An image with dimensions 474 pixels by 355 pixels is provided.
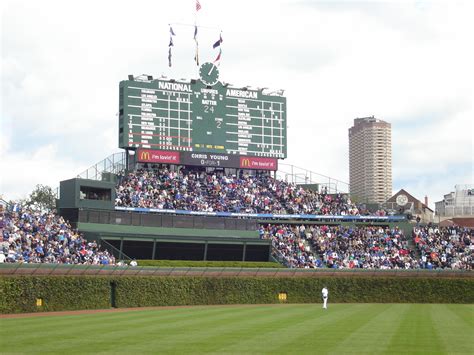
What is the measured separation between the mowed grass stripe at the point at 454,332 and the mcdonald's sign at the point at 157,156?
3220 centimetres

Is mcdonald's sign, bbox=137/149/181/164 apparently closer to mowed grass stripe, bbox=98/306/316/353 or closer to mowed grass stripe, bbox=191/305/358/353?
mowed grass stripe, bbox=98/306/316/353

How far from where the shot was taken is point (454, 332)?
28.3 m

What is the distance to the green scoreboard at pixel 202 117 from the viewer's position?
208ft

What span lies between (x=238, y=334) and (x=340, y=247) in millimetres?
38312

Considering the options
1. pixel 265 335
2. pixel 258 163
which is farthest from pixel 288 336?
pixel 258 163

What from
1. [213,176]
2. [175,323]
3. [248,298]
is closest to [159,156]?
[213,176]

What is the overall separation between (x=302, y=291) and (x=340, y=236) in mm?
11962

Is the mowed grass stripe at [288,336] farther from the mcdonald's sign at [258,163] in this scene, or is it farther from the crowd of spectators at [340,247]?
the mcdonald's sign at [258,163]

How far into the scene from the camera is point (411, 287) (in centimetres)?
5684

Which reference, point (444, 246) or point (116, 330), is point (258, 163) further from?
point (116, 330)

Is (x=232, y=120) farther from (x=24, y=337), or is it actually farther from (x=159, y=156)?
(x=24, y=337)

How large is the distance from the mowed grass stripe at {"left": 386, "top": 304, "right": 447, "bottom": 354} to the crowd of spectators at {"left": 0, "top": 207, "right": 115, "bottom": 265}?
24239 mm

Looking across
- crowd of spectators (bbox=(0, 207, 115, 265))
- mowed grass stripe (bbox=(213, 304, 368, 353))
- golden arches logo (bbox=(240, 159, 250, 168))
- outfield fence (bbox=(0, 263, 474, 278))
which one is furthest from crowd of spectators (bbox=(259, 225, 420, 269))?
mowed grass stripe (bbox=(213, 304, 368, 353))

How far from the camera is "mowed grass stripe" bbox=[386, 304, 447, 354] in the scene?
2269cm
